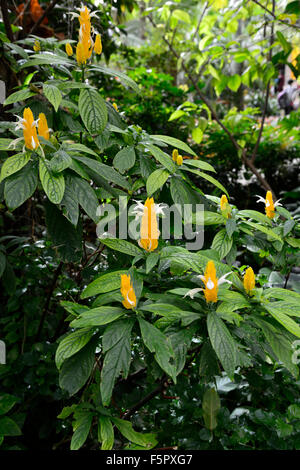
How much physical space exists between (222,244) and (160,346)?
374 millimetres

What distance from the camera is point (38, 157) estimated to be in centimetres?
82

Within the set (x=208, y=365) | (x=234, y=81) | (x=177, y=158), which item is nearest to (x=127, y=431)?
(x=208, y=365)

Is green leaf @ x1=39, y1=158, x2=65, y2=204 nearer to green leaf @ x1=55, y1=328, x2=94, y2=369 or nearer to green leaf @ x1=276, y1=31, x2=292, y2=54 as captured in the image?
green leaf @ x1=55, y1=328, x2=94, y2=369

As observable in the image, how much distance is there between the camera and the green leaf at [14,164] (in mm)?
747

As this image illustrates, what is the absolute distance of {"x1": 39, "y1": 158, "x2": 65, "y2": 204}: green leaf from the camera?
2.41 feet

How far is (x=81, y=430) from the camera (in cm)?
89

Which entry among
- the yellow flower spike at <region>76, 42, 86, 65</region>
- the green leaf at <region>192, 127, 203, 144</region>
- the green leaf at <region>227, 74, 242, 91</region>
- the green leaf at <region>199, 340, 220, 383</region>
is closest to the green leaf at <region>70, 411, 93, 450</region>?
the green leaf at <region>199, 340, 220, 383</region>

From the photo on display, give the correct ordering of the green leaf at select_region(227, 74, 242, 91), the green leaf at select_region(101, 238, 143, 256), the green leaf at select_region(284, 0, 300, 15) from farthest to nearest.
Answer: the green leaf at select_region(227, 74, 242, 91) → the green leaf at select_region(284, 0, 300, 15) → the green leaf at select_region(101, 238, 143, 256)

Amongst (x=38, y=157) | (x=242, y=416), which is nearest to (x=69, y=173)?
(x=38, y=157)

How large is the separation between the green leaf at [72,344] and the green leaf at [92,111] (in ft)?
1.50

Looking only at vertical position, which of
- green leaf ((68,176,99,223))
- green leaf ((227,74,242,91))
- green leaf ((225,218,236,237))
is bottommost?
green leaf ((225,218,236,237))

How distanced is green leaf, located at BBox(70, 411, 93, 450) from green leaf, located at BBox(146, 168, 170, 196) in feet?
1.85

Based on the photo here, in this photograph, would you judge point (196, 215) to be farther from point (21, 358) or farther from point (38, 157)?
point (21, 358)

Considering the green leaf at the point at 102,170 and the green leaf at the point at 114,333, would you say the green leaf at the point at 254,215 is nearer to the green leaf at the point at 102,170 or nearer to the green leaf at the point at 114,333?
the green leaf at the point at 102,170
